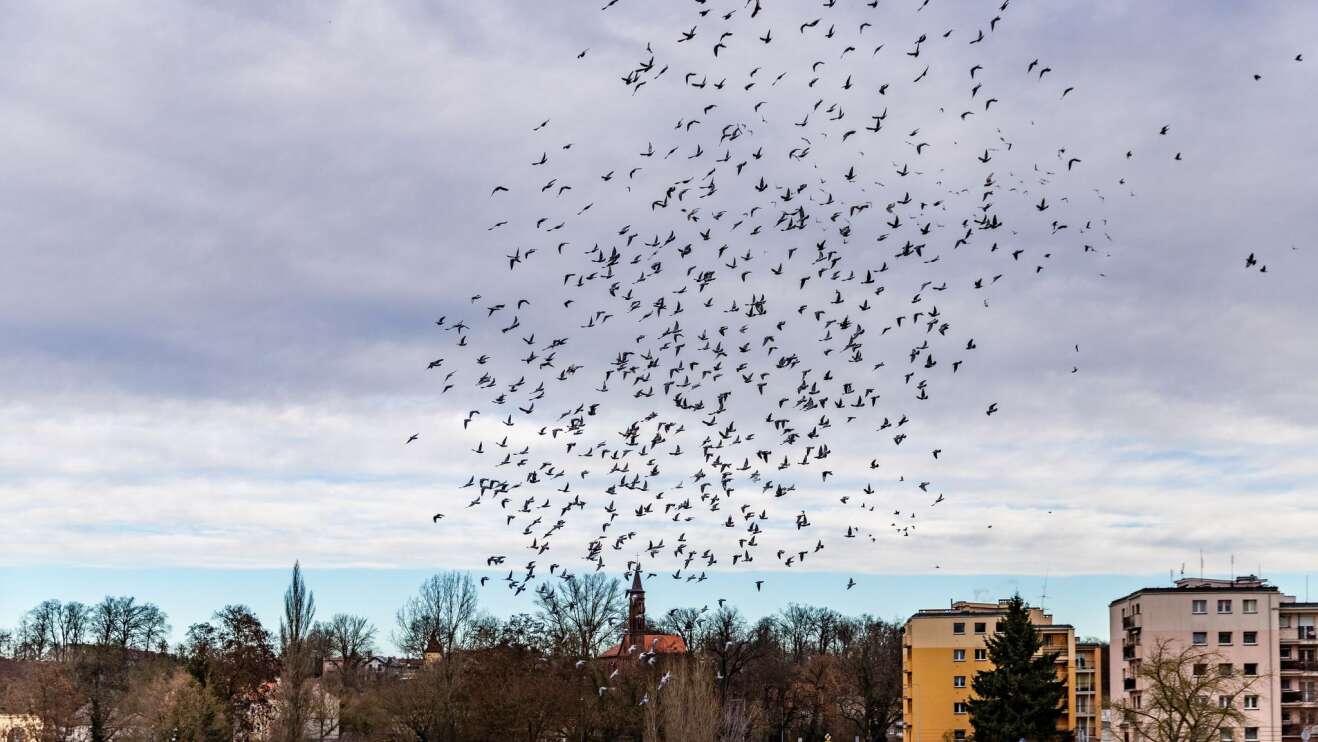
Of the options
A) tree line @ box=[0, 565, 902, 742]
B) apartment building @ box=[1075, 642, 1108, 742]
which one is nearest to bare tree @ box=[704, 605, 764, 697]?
tree line @ box=[0, 565, 902, 742]

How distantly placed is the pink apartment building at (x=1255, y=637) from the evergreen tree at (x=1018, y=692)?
1384 cm

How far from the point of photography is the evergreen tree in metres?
76.8

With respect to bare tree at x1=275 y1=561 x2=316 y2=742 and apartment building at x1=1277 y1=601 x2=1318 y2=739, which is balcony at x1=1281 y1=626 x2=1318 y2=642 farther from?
bare tree at x1=275 y1=561 x2=316 y2=742

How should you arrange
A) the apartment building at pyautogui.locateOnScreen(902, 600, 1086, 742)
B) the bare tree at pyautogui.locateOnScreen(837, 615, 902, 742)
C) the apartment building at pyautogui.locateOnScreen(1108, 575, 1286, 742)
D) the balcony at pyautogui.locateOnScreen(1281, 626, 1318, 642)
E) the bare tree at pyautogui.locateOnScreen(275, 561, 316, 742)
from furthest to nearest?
the bare tree at pyautogui.locateOnScreen(837, 615, 902, 742)
the apartment building at pyautogui.locateOnScreen(902, 600, 1086, 742)
the balcony at pyautogui.locateOnScreen(1281, 626, 1318, 642)
the apartment building at pyautogui.locateOnScreen(1108, 575, 1286, 742)
the bare tree at pyautogui.locateOnScreen(275, 561, 316, 742)

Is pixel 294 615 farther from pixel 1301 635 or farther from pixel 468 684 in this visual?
pixel 1301 635

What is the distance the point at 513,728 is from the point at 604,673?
39.5 feet

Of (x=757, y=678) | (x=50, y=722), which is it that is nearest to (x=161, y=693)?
(x=50, y=722)

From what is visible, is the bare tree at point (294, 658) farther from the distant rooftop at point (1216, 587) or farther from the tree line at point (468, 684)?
the distant rooftop at point (1216, 587)

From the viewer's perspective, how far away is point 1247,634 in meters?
89.8

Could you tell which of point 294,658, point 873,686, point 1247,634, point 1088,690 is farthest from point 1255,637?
point 294,658

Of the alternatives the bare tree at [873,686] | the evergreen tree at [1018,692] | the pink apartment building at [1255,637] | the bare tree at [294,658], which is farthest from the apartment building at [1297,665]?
the bare tree at [294,658]

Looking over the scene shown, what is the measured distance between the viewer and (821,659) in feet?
422

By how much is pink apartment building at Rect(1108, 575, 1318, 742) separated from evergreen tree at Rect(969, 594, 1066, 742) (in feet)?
45.4

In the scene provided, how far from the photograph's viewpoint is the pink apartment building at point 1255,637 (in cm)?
8856
